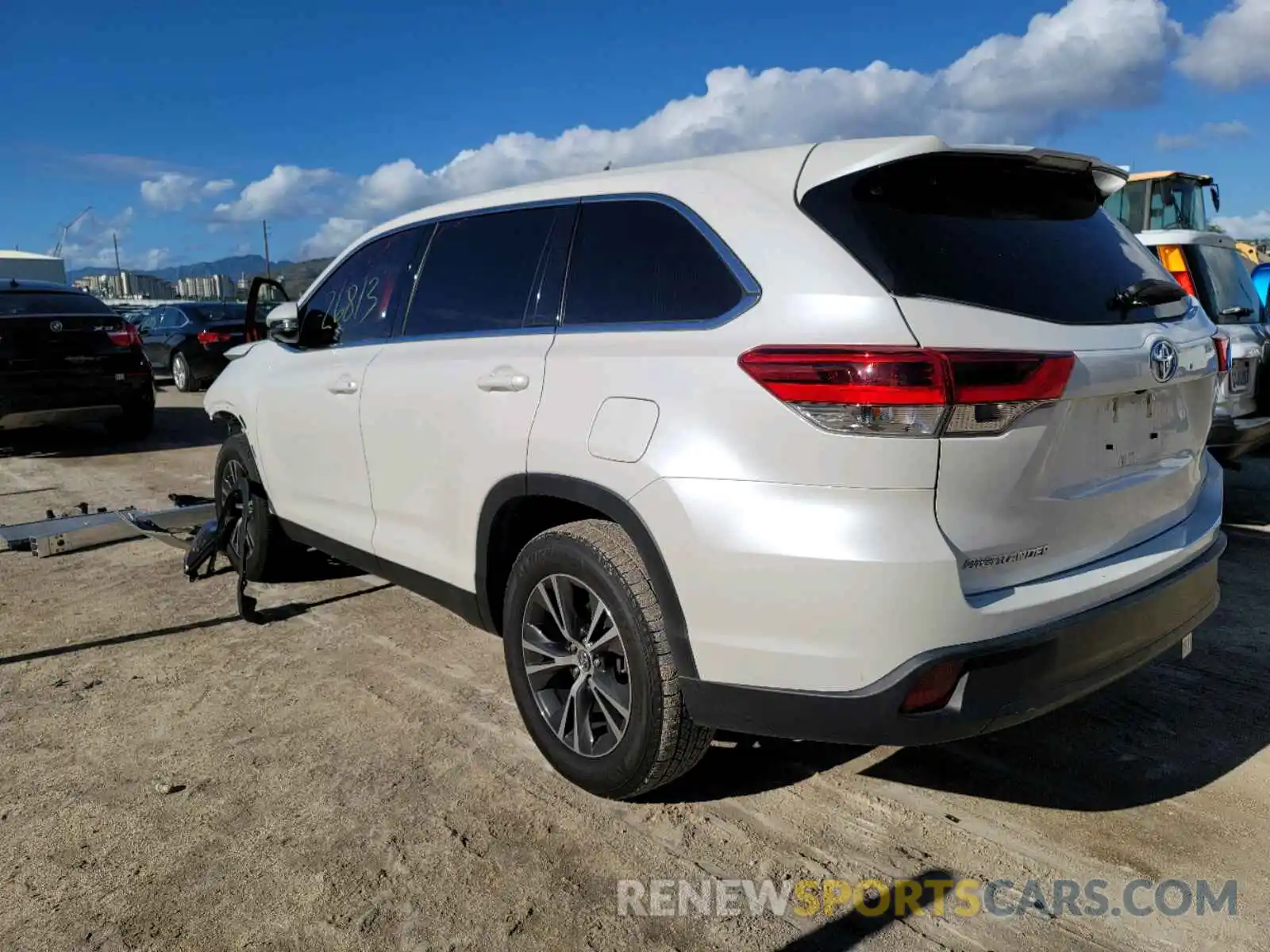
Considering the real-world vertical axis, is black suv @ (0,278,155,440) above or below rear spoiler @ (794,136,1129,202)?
below

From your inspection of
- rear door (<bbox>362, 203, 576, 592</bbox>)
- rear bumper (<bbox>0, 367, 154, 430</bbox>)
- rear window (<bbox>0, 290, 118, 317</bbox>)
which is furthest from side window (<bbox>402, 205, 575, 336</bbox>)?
rear window (<bbox>0, 290, 118, 317</bbox>)

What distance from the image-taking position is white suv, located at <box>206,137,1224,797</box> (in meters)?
2.23

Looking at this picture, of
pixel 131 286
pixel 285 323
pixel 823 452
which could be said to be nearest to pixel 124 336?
pixel 285 323

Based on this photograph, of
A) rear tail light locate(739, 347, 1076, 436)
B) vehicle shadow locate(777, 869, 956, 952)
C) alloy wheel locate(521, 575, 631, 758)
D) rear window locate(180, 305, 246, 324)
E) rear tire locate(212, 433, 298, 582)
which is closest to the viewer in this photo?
rear tail light locate(739, 347, 1076, 436)

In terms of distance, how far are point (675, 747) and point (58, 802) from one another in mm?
1947

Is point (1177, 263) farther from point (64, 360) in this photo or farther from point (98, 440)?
point (98, 440)

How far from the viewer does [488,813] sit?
2875mm

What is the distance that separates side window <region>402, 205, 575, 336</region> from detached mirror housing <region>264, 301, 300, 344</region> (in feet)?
3.38

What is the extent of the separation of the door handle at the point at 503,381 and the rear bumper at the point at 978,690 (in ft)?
3.59

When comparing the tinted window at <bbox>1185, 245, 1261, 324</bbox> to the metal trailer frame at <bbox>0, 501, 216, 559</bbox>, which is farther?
the tinted window at <bbox>1185, 245, 1261, 324</bbox>

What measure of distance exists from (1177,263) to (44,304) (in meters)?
10.4

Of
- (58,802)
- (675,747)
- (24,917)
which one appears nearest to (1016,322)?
(675,747)

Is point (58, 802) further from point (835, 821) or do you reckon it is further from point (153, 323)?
point (153, 323)

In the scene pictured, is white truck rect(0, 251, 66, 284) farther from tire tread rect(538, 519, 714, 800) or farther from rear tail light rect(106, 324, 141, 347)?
tire tread rect(538, 519, 714, 800)
